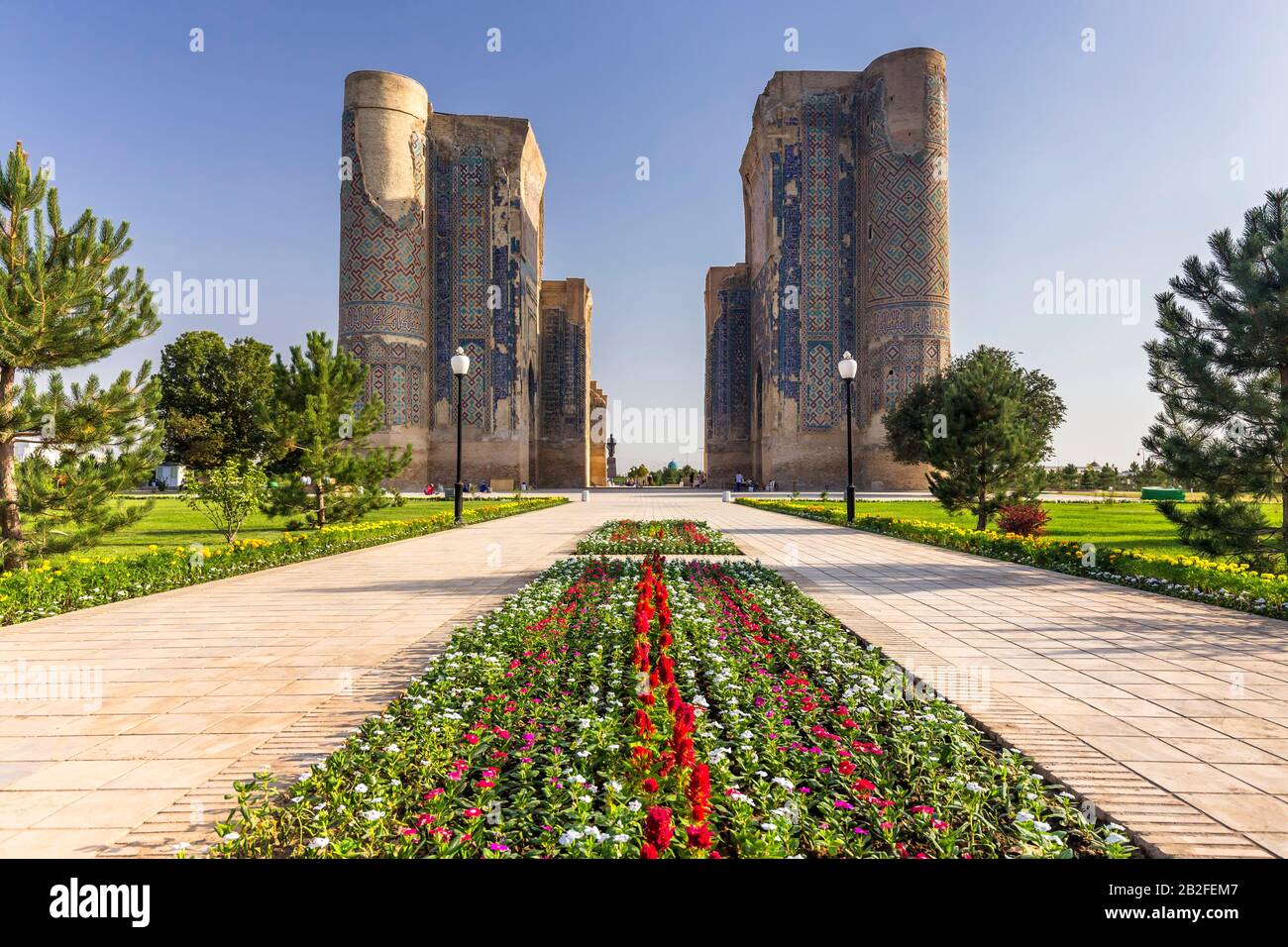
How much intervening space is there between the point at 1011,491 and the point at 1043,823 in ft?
40.7

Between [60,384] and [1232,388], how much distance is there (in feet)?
41.9

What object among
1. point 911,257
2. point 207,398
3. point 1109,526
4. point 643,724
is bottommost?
point 1109,526

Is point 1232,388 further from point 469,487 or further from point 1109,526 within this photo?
point 469,487

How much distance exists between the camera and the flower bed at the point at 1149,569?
19.4 feet

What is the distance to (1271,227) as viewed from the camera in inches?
295

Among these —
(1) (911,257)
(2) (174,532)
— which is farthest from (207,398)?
(1) (911,257)

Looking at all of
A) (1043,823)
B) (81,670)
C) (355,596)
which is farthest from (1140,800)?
(355,596)

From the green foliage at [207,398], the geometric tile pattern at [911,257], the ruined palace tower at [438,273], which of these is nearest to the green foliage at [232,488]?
the ruined palace tower at [438,273]

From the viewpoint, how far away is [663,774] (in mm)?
2500

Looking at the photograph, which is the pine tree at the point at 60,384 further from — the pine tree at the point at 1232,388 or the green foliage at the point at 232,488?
the pine tree at the point at 1232,388

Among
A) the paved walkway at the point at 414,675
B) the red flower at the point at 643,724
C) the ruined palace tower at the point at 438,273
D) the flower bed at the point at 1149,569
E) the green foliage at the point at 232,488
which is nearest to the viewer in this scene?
the paved walkway at the point at 414,675

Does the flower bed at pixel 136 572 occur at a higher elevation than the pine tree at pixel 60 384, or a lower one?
lower

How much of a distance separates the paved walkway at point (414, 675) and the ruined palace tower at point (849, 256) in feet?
100
